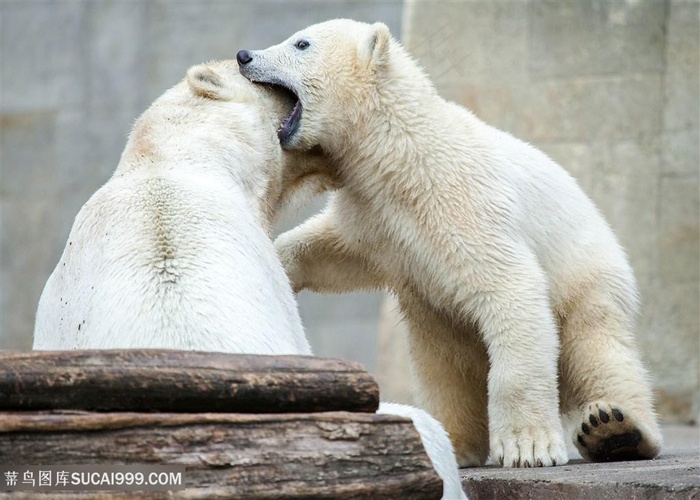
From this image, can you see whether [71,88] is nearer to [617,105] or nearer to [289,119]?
[617,105]

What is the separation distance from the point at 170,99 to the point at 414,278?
4.43ft

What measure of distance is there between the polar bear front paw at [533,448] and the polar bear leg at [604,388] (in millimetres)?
157

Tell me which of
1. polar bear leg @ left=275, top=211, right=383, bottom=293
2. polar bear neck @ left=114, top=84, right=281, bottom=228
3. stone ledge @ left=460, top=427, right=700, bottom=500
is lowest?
stone ledge @ left=460, top=427, right=700, bottom=500

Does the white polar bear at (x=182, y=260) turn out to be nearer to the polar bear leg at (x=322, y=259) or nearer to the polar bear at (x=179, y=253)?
the polar bear at (x=179, y=253)

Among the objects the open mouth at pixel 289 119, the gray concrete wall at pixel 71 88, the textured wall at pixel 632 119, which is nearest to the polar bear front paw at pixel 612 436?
the open mouth at pixel 289 119

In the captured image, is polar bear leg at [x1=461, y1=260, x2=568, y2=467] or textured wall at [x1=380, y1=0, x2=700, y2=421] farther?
textured wall at [x1=380, y1=0, x2=700, y2=421]

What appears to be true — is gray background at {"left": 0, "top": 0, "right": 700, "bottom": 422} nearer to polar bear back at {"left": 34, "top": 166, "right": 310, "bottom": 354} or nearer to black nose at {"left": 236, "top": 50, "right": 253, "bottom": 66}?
black nose at {"left": 236, "top": 50, "right": 253, "bottom": 66}

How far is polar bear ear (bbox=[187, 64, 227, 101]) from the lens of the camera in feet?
12.4

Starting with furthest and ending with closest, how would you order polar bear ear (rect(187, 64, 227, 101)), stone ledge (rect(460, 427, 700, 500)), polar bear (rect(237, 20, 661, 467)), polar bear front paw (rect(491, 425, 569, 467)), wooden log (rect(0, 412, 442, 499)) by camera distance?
polar bear (rect(237, 20, 661, 467)) → polar bear front paw (rect(491, 425, 569, 467)) → polar bear ear (rect(187, 64, 227, 101)) → stone ledge (rect(460, 427, 700, 500)) → wooden log (rect(0, 412, 442, 499))

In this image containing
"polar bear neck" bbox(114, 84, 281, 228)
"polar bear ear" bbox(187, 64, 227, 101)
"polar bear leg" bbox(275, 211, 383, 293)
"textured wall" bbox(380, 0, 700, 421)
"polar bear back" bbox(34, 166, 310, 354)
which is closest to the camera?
"polar bear back" bbox(34, 166, 310, 354)

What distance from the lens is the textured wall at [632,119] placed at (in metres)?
7.91

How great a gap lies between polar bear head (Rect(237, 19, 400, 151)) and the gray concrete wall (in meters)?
6.76

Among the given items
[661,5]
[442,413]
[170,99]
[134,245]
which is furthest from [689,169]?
[134,245]

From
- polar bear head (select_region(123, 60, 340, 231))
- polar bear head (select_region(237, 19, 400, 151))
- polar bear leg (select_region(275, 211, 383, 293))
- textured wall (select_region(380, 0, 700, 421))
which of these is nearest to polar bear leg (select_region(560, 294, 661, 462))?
polar bear leg (select_region(275, 211, 383, 293))
